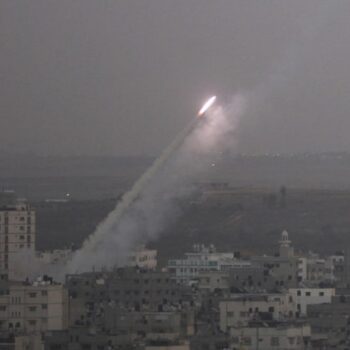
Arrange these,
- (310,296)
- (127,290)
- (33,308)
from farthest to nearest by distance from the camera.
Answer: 1. (127,290)
2. (310,296)
3. (33,308)

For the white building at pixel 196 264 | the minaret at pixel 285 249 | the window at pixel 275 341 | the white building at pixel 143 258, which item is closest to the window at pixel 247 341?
the window at pixel 275 341

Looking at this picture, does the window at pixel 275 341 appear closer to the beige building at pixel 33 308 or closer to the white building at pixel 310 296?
the beige building at pixel 33 308

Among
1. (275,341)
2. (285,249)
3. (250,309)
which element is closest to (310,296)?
(250,309)

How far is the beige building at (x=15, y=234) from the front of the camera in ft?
162

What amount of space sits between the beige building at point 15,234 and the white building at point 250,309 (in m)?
6.50

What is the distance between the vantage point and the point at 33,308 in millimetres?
40031

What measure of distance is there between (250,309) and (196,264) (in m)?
13.4

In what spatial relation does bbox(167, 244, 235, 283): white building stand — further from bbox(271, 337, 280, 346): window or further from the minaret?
bbox(271, 337, 280, 346): window

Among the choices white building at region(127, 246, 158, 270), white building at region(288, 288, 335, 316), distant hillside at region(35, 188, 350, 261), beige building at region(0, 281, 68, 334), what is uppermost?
distant hillside at region(35, 188, 350, 261)

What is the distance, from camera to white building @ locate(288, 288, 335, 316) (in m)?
44.0

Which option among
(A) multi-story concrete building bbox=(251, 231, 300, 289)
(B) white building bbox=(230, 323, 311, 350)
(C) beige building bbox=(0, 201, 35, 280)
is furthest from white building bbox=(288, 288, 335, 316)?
(B) white building bbox=(230, 323, 311, 350)

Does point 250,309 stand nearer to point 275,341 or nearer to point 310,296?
point 310,296

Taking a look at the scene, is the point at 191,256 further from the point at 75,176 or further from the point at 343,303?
the point at 343,303

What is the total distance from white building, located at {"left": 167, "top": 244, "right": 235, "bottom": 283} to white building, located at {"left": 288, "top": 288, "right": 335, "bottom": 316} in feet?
15.4
